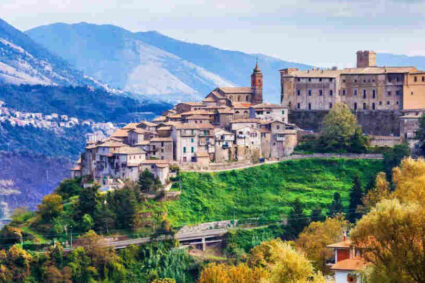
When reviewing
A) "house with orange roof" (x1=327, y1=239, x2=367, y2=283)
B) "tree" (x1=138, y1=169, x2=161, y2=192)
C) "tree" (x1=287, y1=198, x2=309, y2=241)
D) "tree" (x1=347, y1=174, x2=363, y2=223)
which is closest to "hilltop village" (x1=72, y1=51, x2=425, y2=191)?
"tree" (x1=138, y1=169, x2=161, y2=192)

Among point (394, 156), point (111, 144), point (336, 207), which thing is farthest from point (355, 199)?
point (111, 144)

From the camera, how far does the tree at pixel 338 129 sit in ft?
308

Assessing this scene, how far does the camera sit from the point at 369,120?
9744cm

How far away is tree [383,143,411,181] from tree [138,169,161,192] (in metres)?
19.6

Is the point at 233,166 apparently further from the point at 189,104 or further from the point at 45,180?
the point at 45,180

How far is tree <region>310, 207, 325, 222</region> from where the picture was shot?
279 ft

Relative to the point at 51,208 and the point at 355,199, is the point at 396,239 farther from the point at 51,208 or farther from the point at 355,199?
the point at 51,208

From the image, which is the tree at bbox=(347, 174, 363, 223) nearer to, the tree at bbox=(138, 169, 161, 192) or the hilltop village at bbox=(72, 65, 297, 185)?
the hilltop village at bbox=(72, 65, 297, 185)

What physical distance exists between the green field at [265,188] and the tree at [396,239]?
4539cm

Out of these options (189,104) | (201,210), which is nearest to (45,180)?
(189,104)

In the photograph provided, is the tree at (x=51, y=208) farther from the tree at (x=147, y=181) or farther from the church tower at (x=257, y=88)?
the church tower at (x=257, y=88)

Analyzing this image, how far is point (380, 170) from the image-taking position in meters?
92.4

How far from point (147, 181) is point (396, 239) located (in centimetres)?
4701

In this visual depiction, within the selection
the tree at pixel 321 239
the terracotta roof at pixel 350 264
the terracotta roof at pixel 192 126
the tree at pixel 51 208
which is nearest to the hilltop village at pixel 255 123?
the terracotta roof at pixel 192 126
